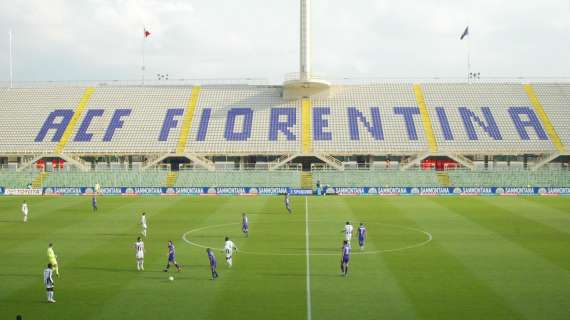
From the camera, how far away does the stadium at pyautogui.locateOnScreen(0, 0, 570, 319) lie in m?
22.1

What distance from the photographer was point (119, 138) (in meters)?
73.6

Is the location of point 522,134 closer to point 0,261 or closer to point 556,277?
point 556,277

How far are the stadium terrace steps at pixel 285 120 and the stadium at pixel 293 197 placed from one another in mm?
241

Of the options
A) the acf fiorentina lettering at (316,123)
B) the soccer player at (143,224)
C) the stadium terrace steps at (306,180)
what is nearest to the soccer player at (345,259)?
the soccer player at (143,224)

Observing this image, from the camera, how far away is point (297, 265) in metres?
27.0

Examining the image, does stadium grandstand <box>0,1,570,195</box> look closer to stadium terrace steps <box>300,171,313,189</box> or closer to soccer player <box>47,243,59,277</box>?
stadium terrace steps <box>300,171,313,189</box>

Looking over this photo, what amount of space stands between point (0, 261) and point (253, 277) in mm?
11974

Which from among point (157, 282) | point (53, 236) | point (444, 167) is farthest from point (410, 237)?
point (444, 167)

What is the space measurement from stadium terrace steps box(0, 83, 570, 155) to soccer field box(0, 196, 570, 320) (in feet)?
81.3

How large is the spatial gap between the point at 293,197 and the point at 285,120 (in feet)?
64.5

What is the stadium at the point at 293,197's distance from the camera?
2206 centimetres

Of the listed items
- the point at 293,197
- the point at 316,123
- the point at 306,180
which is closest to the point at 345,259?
the point at 293,197

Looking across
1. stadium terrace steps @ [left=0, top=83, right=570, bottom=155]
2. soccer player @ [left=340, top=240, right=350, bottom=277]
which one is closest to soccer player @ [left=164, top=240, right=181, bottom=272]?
soccer player @ [left=340, top=240, right=350, bottom=277]

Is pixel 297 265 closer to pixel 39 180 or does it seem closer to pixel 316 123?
pixel 39 180
